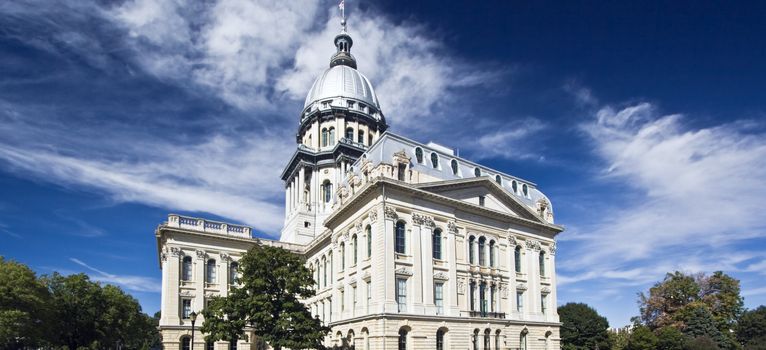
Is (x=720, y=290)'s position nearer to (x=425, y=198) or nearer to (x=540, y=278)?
(x=540, y=278)

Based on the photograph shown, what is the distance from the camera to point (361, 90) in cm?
8306

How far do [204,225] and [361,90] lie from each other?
33036mm

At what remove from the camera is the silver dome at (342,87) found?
268ft

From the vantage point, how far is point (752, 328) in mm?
76125

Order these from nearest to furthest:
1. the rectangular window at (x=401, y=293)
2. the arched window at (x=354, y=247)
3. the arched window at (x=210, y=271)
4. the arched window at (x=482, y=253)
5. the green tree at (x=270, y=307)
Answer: the green tree at (x=270, y=307) → the rectangular window at (x=401, y=293) → the arched window at (x=354, y=247) → the arched window at (x=482, y=253) → the arched window at (x=210, y=271)

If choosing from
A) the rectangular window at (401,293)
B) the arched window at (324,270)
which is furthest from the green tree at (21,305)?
the rectangular window at (401,293)

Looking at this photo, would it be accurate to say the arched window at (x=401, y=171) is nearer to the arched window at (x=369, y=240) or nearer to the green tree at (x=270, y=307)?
the arched window at (x=369, y=240)

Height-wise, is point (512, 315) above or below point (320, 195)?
below

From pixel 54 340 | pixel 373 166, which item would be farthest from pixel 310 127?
pixel 54 340

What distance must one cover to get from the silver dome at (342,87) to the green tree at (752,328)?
A: 2411 inches

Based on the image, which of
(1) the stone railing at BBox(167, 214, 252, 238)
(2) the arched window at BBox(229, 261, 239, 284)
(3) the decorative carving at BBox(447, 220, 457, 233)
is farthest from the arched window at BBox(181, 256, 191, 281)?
(3) the decorative carving at BBox(447, 220, 457, 233)

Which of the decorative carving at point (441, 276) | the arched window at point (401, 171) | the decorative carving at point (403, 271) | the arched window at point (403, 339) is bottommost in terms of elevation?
the arched window at point (403, 339)

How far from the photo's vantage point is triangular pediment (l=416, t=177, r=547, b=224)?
48.5 metres

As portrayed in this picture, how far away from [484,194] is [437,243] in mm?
8298
